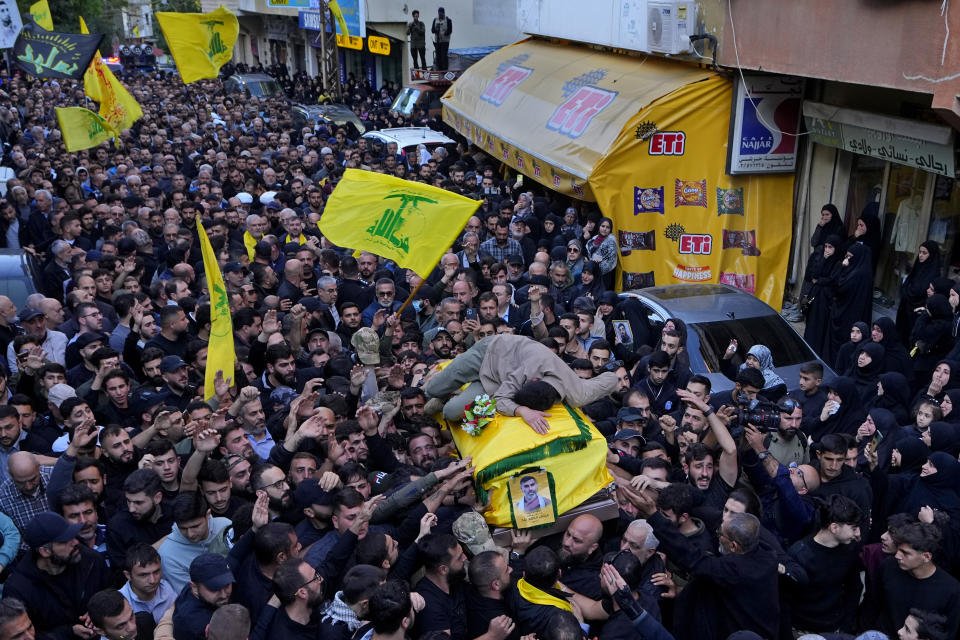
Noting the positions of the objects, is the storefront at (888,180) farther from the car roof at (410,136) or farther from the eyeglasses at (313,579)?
the car roof at (410,136)

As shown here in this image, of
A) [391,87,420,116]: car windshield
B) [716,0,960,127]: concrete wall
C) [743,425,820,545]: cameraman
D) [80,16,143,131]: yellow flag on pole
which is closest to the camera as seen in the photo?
[743,425,820,545]: cameraman

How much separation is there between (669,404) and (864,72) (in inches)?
177

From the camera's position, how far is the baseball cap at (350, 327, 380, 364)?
24.8 feet

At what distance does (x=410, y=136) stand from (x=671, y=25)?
27.9ft

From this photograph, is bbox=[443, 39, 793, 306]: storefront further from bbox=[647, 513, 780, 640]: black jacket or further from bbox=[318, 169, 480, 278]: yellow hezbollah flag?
bbox=[647, 513, 780, 640]: black jacket

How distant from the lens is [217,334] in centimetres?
698

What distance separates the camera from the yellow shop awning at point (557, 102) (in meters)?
12.9

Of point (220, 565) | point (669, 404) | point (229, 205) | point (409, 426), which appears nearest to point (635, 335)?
point (669, 404)

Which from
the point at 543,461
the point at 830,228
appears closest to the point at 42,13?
the point at 830,228

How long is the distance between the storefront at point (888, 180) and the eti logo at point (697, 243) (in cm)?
151

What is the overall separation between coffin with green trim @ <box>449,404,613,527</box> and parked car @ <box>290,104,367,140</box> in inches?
751

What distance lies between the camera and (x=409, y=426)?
6.74 meters

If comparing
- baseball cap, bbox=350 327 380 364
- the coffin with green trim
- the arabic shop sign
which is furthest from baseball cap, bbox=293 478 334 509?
the arabic shop sign

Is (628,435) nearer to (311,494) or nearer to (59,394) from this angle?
(311,494)
